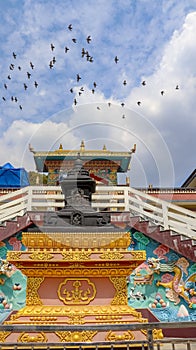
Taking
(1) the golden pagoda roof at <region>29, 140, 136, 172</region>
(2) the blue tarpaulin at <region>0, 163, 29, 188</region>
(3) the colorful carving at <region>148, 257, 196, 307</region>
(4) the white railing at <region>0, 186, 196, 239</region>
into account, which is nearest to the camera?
(3) the colorful carving at <region>148, 257, 196, 307</region>

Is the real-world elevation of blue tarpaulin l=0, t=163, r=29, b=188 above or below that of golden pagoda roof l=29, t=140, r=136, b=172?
below

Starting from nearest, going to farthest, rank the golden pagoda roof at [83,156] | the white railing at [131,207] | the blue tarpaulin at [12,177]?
the white railing at [131,207] → the golden pagoda roof at [83,156] → the blue tarpaulin at [12,177]

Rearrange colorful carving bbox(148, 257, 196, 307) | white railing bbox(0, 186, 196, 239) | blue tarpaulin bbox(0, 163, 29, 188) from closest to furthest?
1. colorful carving bbox(148, 257, 196, 307)
2. white railing bbox(0, 186, 196, 239)
3. blue tarpaulin bbox(0, 163, 29, 188)

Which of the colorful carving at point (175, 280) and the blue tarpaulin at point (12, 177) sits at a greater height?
the blue tarpaulin at point (12, 177)

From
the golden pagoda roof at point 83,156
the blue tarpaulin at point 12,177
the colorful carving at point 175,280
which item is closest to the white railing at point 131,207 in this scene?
the colorful carving at point 175,280

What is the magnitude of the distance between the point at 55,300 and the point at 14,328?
2.17 meters

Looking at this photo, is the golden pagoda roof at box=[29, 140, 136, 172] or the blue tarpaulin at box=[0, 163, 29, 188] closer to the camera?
the golden pagoda roof at box=[29, 140, 136, 172]

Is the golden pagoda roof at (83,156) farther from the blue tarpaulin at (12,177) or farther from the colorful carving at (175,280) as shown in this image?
the colorful carving at (175,280)

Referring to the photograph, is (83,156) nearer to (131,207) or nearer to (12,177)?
(12,177)

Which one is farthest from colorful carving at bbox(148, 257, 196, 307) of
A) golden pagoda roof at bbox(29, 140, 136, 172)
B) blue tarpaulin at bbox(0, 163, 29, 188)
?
blue tarpaulin at bbox(0, 163, 29, 188)

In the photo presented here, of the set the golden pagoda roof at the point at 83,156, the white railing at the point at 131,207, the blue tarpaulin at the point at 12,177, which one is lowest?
the white railing at the point at 131,207

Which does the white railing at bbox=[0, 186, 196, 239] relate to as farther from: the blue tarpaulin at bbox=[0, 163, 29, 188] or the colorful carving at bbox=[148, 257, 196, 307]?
the blue tarpaulin at bbox=[0, 163, 29, 188]

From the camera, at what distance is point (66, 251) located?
Answer: 5277 millimetres

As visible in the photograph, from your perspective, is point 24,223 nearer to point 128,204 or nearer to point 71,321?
Result: point 128,204
